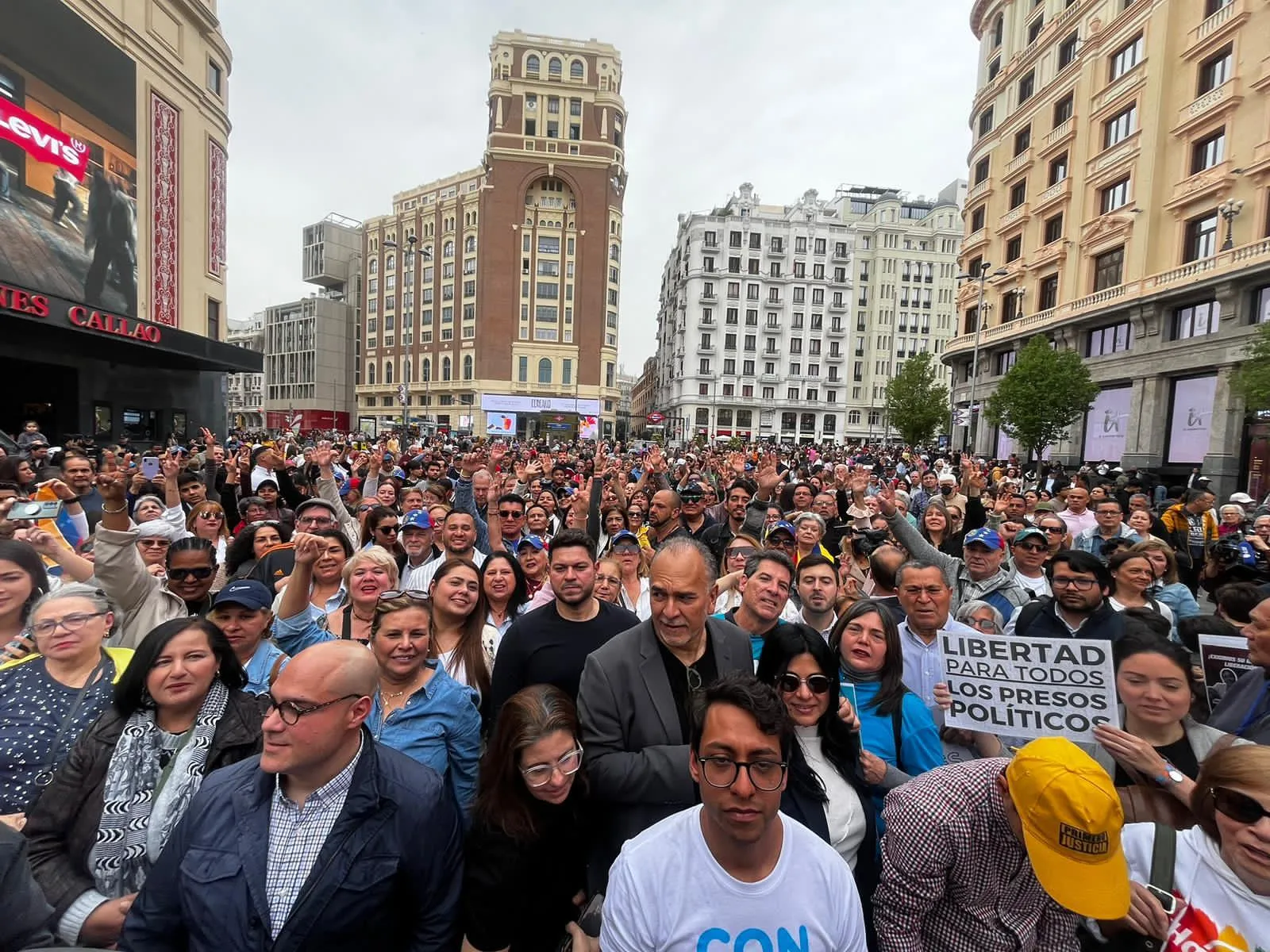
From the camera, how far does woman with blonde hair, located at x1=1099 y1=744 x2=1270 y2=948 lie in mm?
1771

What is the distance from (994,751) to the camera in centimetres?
316

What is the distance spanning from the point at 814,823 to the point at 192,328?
35.0 m

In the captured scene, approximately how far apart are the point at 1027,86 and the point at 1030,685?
43.5 metres

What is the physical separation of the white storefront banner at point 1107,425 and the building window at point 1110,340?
191 centimetres

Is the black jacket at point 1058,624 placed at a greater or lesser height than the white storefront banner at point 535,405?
lesser

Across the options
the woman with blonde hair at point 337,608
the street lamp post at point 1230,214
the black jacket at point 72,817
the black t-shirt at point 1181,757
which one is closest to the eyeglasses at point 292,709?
the black jacket at point 72,817

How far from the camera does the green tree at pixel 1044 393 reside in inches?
905

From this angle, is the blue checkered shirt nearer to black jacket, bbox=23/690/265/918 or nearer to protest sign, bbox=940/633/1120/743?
black jacket, bbox=23/690/265/918

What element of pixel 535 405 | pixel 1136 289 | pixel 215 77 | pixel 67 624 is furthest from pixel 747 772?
pixel 535 405

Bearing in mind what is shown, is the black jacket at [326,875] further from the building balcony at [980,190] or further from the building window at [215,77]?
the building balcony at [980,190]

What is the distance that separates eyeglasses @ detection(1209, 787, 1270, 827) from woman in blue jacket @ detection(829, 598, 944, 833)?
1012 mm

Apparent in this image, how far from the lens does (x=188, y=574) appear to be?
3918mm

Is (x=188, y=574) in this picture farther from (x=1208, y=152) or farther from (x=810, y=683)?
(x=1208, y=152)

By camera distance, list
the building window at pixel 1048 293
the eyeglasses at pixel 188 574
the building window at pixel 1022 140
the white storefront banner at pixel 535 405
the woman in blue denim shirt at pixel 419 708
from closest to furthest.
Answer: the woman in blue denim shirt at pixel 419 708 < the eyeglasses at pixel 188 574 < the building window at pixel 1048 293 < the building window at pixel 1022 140 < the white storefront banner at pixel 535 405
